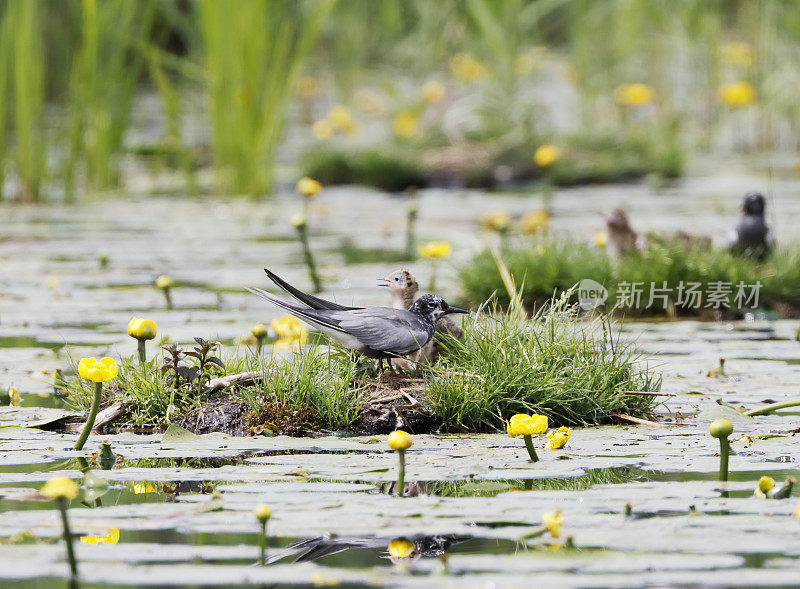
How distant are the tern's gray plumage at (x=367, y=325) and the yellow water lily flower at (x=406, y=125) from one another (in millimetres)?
8519

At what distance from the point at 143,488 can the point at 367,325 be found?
874 millimetres

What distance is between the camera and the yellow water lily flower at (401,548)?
267 centimetres

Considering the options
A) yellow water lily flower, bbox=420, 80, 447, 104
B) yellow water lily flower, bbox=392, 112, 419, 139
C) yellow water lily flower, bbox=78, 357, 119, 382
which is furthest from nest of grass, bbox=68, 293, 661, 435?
yellow water lily flower, bbox=420, 80, 447, 104

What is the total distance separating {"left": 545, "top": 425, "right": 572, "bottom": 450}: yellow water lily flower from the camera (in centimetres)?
352

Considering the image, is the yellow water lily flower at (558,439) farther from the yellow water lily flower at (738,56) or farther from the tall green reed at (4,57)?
the yellow water lily flower at (738,56)

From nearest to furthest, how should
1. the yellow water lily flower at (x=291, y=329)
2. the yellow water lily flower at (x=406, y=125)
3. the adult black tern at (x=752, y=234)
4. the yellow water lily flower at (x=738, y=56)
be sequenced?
the yellow water lily flower at (x=291, y=329) → the adult black tern at (x=752, y=234) → the yellow water lily flower at (x=738, y=56) → the yellow water lily flower at (x=406, y=125)

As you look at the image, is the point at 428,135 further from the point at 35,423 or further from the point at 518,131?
the point at 35,423

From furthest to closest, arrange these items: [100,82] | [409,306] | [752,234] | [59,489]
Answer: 1. [100,82]
2. [752,234]
3. [409,306]
4. [59,489]

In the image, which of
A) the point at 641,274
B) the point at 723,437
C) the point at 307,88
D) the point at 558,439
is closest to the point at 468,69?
the point at 307,88

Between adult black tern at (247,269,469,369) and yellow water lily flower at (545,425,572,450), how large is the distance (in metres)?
0.49

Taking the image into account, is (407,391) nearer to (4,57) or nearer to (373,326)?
(373,326)

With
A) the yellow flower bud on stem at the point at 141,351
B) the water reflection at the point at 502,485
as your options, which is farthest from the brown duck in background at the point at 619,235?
the water reflection at the point at 502,485

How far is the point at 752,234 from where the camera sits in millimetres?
6223

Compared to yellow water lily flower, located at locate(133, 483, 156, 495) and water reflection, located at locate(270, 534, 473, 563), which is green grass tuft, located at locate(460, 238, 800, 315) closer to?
yellow water lily flower, located at locate(133, 483, 156, 495)
